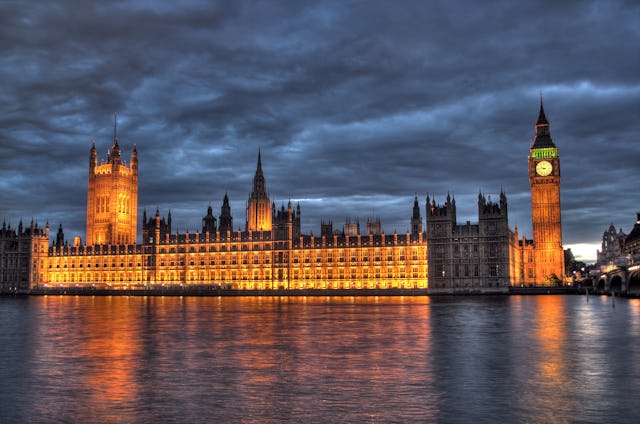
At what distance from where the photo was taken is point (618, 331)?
43969 mm

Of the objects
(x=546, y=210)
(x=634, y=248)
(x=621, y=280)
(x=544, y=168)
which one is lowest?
(x=621, y=280)

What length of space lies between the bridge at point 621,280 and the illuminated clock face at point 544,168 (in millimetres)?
37869

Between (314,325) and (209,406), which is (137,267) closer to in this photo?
(314,325)

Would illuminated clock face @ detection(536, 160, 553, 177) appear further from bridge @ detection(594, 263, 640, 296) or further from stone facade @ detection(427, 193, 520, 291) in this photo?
bridge @ detection(594, 263, 640, 296)

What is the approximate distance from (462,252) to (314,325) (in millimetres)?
98902

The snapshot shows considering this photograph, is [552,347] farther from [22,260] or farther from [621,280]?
[22,260]

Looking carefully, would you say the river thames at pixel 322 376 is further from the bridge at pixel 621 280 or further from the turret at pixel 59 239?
the turret at pixel 59 239

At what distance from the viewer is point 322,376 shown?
2512 centimetres

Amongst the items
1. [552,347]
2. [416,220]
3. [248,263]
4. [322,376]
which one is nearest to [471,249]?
[416,220]

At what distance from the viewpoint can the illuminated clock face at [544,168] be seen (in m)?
170

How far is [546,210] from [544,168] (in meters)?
11.5

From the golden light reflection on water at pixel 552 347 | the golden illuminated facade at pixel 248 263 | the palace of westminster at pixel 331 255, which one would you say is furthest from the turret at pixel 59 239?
the golden light reflection on water at pixel 552 347

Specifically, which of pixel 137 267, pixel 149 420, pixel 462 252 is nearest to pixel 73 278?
pixel 137 267

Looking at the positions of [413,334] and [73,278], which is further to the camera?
[73,278]
